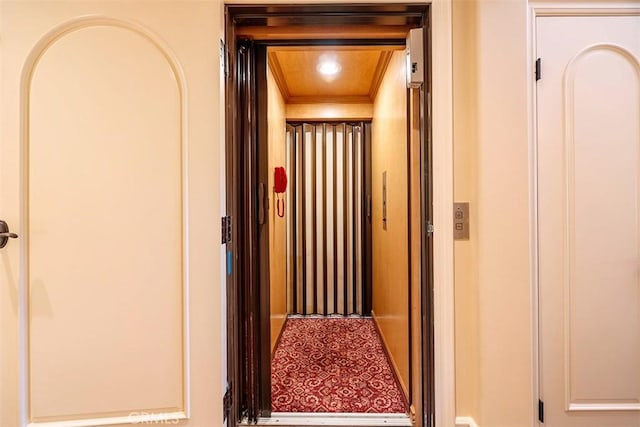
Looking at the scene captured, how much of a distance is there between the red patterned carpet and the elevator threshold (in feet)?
0.15

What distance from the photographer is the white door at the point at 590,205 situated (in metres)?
1.27

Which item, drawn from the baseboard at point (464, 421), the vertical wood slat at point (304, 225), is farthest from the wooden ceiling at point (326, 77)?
the baseboard at point (464, 421)

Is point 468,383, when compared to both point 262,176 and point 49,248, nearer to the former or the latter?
point 262,176

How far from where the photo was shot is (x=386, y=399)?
1.94 meters

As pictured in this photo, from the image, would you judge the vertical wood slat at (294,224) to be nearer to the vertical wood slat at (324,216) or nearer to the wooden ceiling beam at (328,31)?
the vertical wood slat at (324,216)

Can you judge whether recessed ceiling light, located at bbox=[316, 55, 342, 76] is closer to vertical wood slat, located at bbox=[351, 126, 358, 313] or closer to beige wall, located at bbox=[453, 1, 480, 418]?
vertical wood slat, located at bbox=[351, 126, 358, 313]

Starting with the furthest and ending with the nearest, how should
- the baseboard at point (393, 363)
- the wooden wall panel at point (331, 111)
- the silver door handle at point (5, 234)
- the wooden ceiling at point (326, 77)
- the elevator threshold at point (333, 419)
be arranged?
1. the wooden wall panel at point (331, 111)
2. the wooden ceiling at point (326, 77)
3. the baseboard at point (393, 363)
4. the elevator threshold at point (333, 419)
5. the silver door handle at point (5, 234)

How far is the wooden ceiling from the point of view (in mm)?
2529

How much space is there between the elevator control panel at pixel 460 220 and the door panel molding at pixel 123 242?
1.12 metres

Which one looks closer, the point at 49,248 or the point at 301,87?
the point at 49,248

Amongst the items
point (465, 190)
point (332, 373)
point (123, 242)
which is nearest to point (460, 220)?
point (465, 190)

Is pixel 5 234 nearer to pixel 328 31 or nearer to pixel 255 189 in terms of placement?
pixel 255 189

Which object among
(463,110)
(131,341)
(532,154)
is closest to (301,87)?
(463,110)

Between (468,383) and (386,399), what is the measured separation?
773 millimetres
